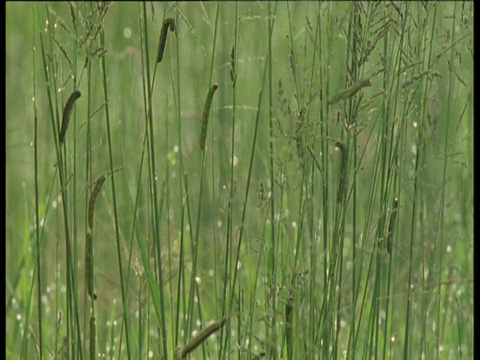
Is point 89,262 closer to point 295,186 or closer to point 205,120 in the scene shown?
point 205,120

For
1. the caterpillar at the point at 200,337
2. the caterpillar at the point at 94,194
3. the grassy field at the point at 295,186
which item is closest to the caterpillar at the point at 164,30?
the grassy field at the point at 295,186

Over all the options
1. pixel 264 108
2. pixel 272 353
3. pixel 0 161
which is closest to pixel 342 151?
pixel 272 353

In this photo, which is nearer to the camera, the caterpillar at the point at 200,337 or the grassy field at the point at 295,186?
the caterpillar at the point at 200,337


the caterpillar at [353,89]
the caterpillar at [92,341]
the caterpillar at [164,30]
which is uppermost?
the caterpillar at [164,30]

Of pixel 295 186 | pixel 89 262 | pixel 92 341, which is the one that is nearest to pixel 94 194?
pixel 89 262

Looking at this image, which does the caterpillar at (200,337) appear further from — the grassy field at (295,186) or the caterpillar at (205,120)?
the caterpillar at (205,120)

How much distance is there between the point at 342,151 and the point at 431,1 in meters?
0.29

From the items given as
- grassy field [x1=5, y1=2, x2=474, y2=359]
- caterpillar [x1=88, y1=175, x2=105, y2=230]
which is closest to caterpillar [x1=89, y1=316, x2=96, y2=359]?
grassy field [x1=5, y1=2, x2=474, y2=359]

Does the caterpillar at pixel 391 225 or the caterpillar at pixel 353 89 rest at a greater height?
the caterpillar at pixel 353 89

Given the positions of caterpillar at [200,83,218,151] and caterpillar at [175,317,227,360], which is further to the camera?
caterpillar at [200,83,218,151]

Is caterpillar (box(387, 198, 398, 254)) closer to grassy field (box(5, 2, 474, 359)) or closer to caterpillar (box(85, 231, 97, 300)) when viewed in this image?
grassy field (box(5, 2, 474, 359))

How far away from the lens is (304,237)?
5.91 feet

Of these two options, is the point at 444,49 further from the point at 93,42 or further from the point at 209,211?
the point at 209,211

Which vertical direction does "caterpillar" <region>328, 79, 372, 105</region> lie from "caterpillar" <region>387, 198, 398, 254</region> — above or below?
above
